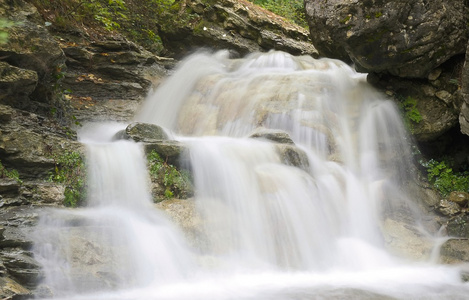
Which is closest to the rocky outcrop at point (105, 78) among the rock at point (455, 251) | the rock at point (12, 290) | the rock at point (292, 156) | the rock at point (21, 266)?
the rock at point (292, 156)

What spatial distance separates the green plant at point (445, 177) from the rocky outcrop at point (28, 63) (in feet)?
22.4

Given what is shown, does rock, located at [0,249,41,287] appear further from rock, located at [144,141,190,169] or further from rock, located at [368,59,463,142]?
rock, located at [368,59,463,142]

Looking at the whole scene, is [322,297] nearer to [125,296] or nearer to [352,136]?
[125,296]

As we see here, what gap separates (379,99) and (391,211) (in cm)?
259

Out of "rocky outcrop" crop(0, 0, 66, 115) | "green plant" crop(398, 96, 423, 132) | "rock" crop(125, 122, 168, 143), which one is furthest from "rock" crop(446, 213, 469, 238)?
"rocky outcrop" crop(0, 0, 66, 115)

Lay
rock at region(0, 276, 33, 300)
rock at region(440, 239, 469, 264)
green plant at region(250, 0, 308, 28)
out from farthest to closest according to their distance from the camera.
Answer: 1. green plant at region(250, 0, 308, 28)
2. rock at region(440, 239, 469, 264)
3. rock at region(0, 276, 33, 300)

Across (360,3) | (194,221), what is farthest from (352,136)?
(194,221)

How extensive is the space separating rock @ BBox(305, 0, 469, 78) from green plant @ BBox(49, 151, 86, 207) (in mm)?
4869

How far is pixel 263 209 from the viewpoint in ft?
19.6

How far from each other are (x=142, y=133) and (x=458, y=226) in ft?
17.2

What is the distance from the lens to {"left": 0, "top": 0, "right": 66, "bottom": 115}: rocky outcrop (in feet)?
19.3

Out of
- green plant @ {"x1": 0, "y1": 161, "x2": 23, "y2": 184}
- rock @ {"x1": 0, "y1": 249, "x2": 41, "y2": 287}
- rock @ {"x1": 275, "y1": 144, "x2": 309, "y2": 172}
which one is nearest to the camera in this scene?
rock @ {"x1": 0, "y1": 249, "x2": 41, "y2": 287}

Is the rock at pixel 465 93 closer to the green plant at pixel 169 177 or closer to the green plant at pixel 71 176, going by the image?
the green plant at pixel 169 177

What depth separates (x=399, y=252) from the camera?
19.9 ft
